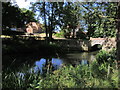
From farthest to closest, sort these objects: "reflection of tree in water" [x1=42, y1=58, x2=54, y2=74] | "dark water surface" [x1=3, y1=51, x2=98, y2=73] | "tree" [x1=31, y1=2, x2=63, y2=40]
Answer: "tree" [x1=31, y1=2, x2=63, y2=40] → "dark water surface" [x1=3, y1=51, x2=98, y2=73] → "reflection of tree in water" [x1=42, y1=58, x2=54, y2=74]

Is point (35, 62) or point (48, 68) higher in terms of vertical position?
point (48, 68)

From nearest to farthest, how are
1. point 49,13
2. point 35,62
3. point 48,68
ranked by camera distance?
point 48,68
point 35,62
point 49,13

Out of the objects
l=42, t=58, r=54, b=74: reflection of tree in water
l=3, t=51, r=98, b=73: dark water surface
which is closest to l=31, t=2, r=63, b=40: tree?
l=3, t=51, r=98, b=73: dark water surface

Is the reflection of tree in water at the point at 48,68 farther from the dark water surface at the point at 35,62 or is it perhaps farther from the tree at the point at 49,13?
the tree at the point at 49,13

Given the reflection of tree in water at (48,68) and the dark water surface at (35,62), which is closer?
the reflection of tree in water at (48,68)

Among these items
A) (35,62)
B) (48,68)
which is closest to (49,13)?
(35,62)

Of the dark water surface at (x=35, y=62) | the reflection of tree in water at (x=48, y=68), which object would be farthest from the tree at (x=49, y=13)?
the reflection of tree in water at (x=48, y=68)

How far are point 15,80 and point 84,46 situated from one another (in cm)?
1435

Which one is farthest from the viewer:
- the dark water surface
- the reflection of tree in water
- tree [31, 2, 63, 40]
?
tree [31, 2, 63, 40]

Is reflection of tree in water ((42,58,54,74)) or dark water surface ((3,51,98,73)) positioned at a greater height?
reflection of tree in water ((42,58,54,74))

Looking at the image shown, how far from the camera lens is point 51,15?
18203mm

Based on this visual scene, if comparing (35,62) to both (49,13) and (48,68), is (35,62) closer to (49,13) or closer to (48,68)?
(48,68)

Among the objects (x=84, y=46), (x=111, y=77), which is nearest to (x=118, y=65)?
(x=111, y=77)

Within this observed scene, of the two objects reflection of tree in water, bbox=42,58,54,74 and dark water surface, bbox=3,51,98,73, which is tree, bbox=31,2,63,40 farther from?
reflection of tree in water, bbox=42,58,54,74
